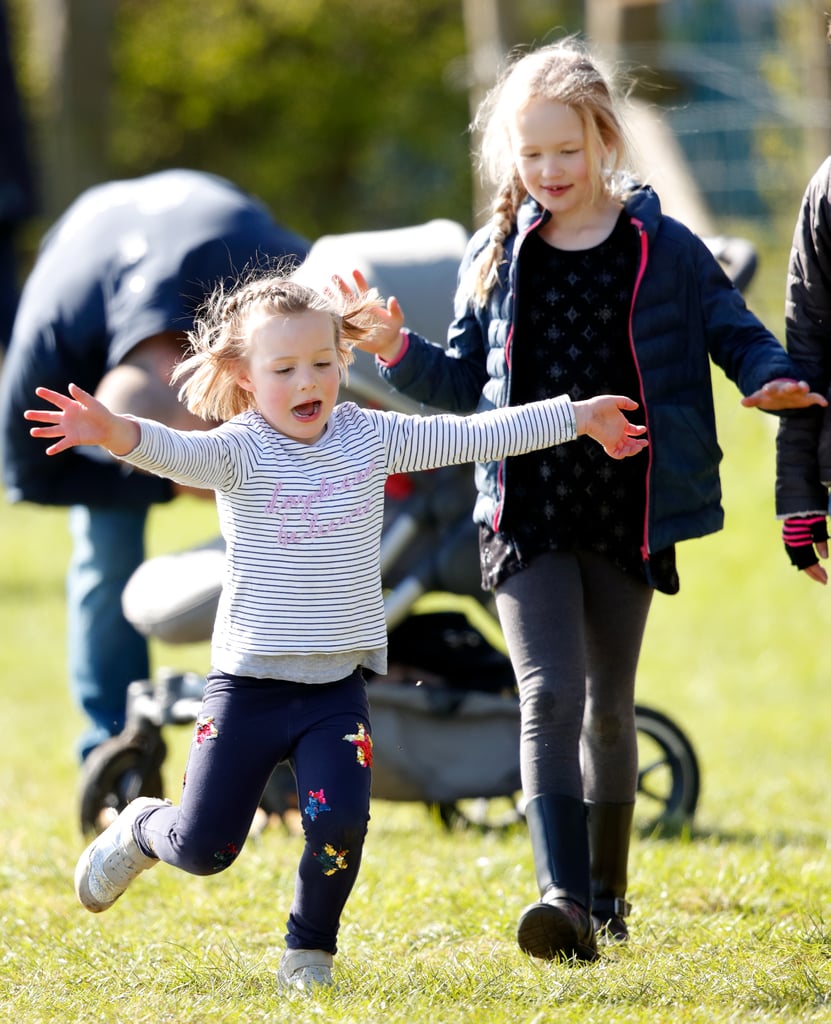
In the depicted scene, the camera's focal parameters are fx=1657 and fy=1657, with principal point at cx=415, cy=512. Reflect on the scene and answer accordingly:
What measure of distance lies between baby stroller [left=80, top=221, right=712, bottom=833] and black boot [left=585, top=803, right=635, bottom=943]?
1.10 metres

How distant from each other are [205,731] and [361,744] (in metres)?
0.28

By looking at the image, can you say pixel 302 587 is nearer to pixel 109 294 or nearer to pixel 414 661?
pixel 414 661

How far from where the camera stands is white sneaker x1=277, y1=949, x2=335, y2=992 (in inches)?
116

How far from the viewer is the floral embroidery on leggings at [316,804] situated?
2.92 m

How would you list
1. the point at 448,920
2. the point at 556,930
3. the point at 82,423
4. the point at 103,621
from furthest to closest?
the point at 103,621 < the point at 448,920 < the point at 556,930 < the point at 82,423

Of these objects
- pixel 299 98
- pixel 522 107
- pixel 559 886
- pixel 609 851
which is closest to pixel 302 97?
pixel 299 98

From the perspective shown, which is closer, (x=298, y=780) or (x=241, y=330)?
(x=298, y=780)

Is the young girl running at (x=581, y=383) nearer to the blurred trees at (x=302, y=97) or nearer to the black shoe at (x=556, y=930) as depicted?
the black shoe at (x=556, y=930)

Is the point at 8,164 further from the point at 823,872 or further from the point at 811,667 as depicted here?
the point at 823,872

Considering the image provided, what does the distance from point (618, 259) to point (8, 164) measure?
1066 centimetres

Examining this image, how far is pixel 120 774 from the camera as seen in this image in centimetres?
477

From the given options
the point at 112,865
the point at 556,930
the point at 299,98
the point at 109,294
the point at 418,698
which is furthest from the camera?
the point at 299,98

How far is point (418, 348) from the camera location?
3389 mm

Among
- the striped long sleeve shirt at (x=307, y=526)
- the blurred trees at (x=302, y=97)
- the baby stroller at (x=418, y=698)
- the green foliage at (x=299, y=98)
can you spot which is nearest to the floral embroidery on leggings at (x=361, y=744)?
the striped long sleeve shirt at (x=307, y=526)
